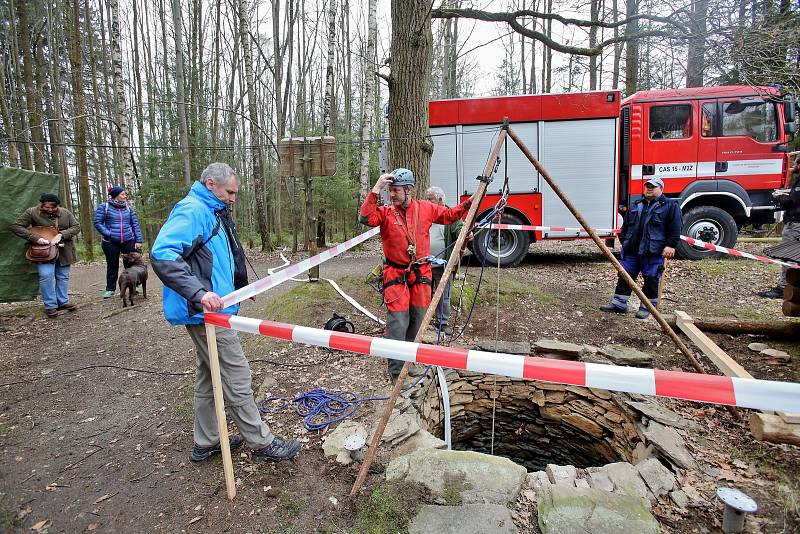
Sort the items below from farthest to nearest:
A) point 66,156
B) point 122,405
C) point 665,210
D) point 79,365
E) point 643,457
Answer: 1. point 66,156
2. point 665,210
3. point 79,365
4. point 122,405
5. point 643,457

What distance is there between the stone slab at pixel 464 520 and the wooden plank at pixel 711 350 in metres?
2.57

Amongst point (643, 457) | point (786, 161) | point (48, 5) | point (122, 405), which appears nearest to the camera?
point (643, 457)

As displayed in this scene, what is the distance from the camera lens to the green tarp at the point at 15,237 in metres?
6.13

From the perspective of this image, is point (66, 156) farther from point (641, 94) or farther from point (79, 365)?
point (641, 94)

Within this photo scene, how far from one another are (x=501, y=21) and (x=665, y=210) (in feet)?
10.7

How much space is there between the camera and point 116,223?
6625 mm

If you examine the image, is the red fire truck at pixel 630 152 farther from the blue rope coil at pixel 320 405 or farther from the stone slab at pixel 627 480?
the stone slab at pixel 627 480

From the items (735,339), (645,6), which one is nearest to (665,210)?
(735,339)

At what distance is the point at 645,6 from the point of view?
4.89 meters

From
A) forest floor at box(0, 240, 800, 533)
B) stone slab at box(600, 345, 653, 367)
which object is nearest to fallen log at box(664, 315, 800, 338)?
forest floor at box(0, 240, 800, 533)

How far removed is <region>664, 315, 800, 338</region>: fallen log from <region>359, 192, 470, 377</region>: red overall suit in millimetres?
3384

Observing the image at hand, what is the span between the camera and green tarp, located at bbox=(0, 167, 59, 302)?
20.1 ft

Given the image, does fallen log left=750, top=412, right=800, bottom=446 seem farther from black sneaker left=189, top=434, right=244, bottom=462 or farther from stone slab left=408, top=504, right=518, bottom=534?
black sneaker left=189, top=434, right=244, bottom=462

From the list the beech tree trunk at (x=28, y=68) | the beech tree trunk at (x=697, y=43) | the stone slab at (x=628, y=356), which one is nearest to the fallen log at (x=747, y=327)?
the stone slab at (x=628, y=356)
